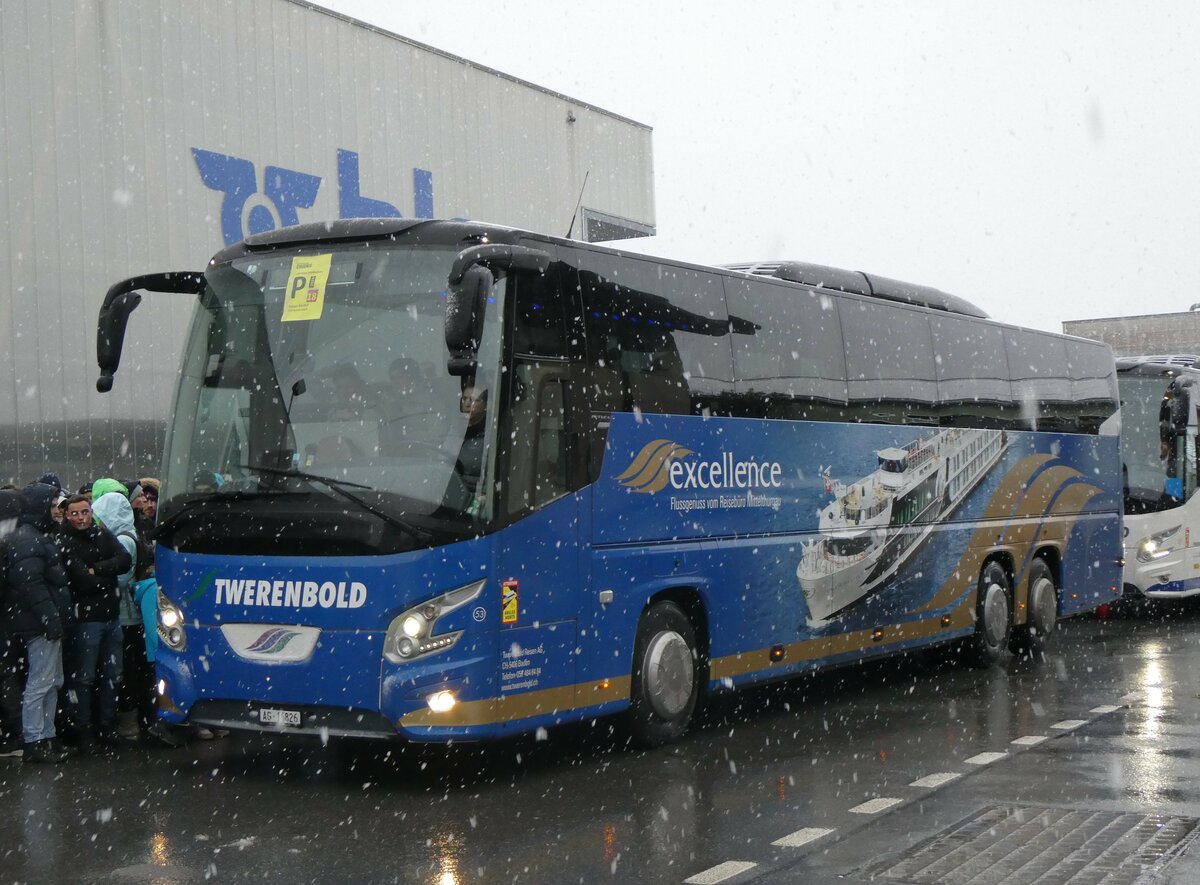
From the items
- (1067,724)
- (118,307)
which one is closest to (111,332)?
(118,307)

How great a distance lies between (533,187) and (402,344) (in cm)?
1880

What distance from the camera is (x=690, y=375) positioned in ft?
35.8

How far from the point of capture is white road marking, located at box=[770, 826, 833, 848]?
7297 mm

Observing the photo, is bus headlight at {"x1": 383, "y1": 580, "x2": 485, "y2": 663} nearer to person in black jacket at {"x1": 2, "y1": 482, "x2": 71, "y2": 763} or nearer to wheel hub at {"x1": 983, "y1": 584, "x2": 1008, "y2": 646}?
person in black jacket at {"x1": 2, "y1": 482, "x2": 71, "y2": 763}

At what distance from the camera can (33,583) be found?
10.1m

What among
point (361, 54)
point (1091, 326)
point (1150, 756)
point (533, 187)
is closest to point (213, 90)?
point (361, 54)

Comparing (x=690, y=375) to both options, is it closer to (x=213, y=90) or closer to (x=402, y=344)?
(x=402, y=344)

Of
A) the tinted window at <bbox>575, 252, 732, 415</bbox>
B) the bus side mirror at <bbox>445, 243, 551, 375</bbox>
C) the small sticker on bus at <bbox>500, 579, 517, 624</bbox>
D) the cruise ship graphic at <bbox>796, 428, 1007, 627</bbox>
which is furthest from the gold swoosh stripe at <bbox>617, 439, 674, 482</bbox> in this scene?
the cruise ship graphic at <bbox>796, 428, 1007, 627</bbox>

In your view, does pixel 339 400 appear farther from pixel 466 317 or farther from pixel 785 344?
pixel 785 344

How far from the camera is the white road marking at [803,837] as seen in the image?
7297 millimetres

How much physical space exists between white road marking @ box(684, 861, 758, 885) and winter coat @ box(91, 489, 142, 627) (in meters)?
5.83

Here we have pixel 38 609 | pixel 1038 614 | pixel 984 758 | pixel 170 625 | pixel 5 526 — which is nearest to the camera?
pixel 170 625

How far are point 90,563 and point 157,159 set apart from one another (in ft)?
33.9

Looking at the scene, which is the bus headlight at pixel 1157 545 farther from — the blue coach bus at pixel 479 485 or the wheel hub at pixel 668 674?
the wheel hub at pixel 668 674
